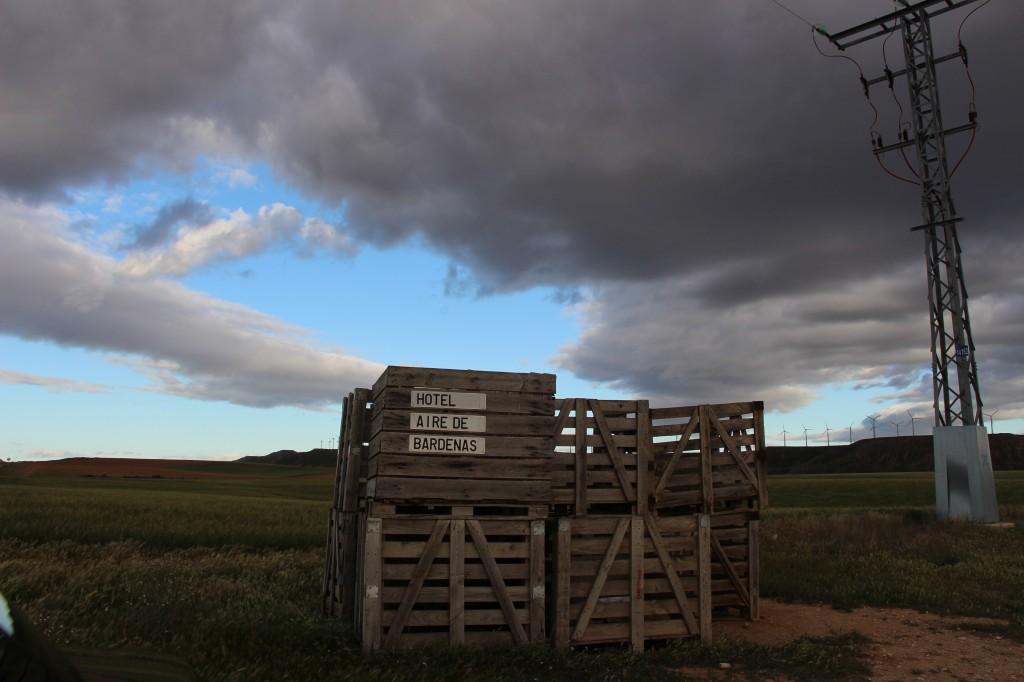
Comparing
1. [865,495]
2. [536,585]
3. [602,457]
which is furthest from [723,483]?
[865,495]

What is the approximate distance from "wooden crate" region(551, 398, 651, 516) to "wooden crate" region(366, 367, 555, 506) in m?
0.81

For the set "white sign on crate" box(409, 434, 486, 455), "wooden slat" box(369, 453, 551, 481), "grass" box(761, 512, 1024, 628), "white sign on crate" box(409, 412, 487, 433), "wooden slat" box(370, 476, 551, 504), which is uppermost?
"white sign on crate" box(409, 412, 487, 433)

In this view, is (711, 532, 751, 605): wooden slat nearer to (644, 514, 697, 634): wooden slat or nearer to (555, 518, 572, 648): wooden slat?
(644, 514, 697, 634): wooden slat

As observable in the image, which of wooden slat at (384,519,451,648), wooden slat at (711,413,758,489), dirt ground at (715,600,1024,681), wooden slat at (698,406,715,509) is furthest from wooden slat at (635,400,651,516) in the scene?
wooden slat at (384,519,451,648)

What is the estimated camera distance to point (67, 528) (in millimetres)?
17125

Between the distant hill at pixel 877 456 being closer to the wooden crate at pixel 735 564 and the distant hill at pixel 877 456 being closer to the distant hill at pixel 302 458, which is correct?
the distant hill at pixel 302 458

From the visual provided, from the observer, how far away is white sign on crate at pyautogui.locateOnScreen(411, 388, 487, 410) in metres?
9.62

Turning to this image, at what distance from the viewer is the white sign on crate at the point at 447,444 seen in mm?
9516

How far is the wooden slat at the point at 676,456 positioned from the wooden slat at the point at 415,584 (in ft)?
11.3

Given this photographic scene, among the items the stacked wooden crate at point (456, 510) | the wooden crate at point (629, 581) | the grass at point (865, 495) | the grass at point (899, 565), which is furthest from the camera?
the grass at point (865, 495)

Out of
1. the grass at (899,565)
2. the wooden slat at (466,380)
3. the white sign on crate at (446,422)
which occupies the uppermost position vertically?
the wooden slat at (466,380)

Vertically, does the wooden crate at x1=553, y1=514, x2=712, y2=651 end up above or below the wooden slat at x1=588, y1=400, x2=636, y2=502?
below

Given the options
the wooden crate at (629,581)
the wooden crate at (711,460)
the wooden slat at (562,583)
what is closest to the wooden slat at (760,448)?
the wooden crate at (711,460)

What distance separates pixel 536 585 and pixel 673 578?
203cm
